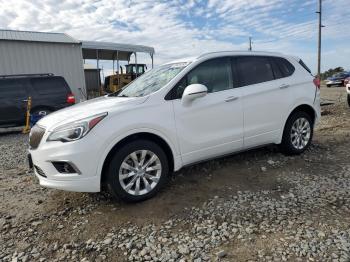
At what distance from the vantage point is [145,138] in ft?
12.6

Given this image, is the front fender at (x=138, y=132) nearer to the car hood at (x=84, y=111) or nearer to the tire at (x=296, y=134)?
the car hood at (x=84, y=111)

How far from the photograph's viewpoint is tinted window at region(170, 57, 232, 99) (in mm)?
4160

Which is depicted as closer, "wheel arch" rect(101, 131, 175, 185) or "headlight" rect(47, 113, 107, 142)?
"headlight" rect(47, 113, 107, 142)

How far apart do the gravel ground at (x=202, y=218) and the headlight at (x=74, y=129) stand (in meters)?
0.93

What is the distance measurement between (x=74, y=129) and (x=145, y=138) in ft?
2.76

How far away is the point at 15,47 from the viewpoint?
15.1m

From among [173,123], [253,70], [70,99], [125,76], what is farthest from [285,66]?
[125,76]

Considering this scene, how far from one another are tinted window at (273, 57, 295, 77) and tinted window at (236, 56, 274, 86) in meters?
0.22

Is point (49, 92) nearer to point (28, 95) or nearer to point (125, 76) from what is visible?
point (28, 95)

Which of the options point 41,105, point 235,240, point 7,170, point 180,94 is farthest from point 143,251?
point 41,105

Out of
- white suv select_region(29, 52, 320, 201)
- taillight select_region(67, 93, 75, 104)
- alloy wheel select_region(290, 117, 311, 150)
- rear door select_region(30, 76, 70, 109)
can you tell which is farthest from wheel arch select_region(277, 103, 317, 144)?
rear door select_region(30, 76, 70, 109)

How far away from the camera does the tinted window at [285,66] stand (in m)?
5.23

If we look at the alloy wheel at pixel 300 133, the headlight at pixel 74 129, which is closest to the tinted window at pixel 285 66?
the alloy wheel at pixel 300 133

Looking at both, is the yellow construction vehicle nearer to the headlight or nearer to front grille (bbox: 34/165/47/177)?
front grille (bbox: 34/165/47/177)
